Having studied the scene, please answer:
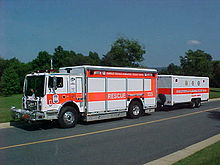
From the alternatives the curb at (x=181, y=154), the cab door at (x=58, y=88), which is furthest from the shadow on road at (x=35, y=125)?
the curb at (x=181, y=154)

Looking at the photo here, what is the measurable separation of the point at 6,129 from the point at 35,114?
6.00ft

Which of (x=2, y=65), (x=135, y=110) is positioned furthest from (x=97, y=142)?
(x=2, y=65)

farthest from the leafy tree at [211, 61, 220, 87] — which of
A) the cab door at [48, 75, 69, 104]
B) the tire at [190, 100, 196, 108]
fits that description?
the cab door at [48, 75, 69, 104]

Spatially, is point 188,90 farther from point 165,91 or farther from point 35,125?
point 35,125

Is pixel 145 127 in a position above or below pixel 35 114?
below

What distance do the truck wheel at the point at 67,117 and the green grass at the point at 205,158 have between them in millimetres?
6297

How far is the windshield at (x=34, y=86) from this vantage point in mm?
11391

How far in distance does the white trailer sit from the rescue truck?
358 centimetres

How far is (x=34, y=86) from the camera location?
1178cm

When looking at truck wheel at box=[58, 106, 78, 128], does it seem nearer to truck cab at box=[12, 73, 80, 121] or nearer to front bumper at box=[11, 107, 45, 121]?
truck cab at box=[12, 73, 80, 121]

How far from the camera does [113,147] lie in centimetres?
826

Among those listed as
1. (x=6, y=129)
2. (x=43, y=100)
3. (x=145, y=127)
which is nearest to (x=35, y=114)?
(x=43, y=100)

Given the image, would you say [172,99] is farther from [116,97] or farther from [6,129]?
[6,129]

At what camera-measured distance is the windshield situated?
11.4 meters
